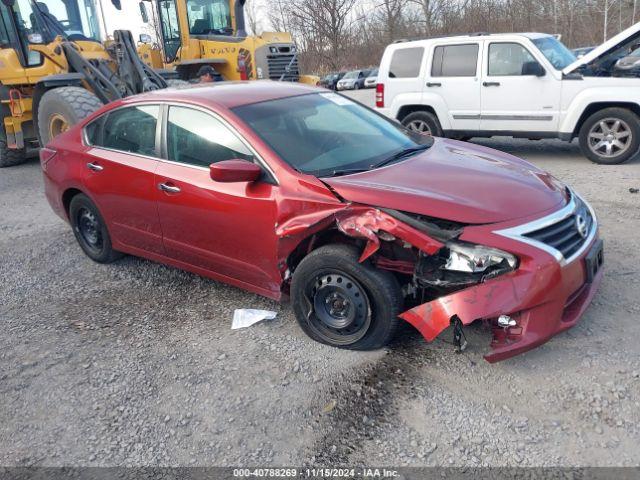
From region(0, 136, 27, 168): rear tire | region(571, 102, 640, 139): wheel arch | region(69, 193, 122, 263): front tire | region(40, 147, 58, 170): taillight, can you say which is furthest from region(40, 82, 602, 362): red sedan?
region(0, 136, 27, 168): rear tire

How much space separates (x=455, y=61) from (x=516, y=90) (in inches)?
44.1

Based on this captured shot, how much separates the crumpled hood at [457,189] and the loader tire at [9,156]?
368 inches

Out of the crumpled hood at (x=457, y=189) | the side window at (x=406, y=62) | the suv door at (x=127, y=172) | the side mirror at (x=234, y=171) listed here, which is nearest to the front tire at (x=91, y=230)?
the suv door at (x=127, y=172)

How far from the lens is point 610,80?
750cm

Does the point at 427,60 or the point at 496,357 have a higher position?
the point at 427,60

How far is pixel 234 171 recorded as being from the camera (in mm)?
3357

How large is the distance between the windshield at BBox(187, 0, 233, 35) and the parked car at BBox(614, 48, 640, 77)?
811 cm

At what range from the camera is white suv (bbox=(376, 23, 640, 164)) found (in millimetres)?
7566

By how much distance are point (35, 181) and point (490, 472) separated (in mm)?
9173

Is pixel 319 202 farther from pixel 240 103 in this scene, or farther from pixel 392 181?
pixel 240 103

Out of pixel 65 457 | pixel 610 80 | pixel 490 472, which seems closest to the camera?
pixel 490 472

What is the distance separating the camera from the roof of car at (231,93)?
13.0ft

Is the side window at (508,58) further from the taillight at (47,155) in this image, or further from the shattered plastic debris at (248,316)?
the taillight at (47,155)

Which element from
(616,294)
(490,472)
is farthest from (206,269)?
(616,294)
